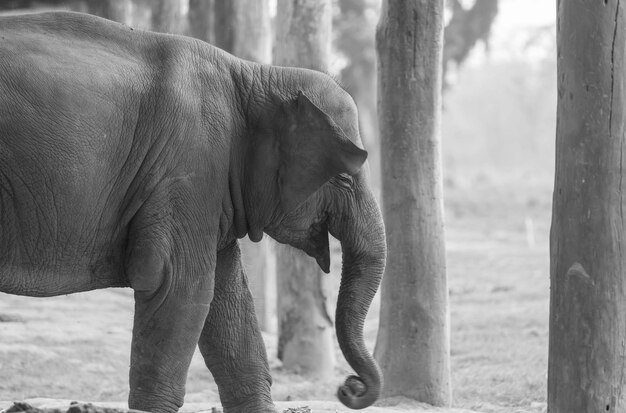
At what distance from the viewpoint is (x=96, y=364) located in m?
10.4

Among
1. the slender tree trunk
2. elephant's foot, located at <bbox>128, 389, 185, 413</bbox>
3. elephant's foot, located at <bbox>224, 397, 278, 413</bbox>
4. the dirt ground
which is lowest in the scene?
the dirt ground

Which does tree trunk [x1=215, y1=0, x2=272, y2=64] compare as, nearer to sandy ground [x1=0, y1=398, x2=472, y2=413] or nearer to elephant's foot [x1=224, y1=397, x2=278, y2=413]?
sandy ground [x1=0, y1=398, x2=472, y2=413]

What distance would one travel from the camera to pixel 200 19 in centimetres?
1294

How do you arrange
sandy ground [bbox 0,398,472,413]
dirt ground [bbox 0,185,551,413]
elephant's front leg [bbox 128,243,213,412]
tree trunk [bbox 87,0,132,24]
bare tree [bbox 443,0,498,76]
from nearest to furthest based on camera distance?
elephant's front leg [bbox 128,243,213,412], sandy ground [bbox 0,398,472,413], dirt ground [bbox 0,185,551,413], tree trunk [bbox 87,0,132,24], bare tree [bbox 443,0,498,76]

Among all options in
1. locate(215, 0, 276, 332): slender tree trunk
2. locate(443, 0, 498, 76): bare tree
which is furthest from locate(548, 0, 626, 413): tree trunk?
locate(443, 0, 498, 76): bare tree

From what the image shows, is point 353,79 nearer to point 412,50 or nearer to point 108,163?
point 412,50

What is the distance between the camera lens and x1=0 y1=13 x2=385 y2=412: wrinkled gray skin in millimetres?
5695

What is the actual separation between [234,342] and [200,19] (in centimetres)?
693

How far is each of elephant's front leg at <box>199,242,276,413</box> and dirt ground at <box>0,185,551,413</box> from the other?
0.82 metres

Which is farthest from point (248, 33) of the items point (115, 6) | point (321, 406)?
point (115, 6)

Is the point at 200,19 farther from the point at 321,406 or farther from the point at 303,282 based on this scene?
the point at 321,406

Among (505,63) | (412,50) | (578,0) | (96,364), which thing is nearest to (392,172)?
(412,50)

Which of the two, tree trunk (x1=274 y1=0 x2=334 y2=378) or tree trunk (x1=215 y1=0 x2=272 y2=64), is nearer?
tree trunk (x1=274 y1=0 x2=334 y2=378)

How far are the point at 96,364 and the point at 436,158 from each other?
4072 mm
